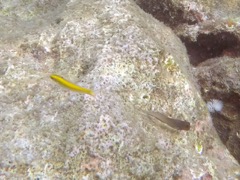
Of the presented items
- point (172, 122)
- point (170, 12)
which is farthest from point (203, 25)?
point (172, 122)

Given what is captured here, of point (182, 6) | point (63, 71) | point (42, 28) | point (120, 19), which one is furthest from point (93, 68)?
point (182, 6)

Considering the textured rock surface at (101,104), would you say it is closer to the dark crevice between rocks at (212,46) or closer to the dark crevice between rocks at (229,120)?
the dark crevice between rocks at (229,120)

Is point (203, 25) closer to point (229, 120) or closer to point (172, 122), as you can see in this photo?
point (229, 120)

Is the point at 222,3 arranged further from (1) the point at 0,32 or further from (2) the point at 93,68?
(1) the point at 0,32

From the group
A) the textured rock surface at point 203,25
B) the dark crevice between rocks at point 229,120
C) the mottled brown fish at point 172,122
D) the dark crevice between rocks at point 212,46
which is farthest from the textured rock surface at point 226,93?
the mottled brown fish at point 172,122

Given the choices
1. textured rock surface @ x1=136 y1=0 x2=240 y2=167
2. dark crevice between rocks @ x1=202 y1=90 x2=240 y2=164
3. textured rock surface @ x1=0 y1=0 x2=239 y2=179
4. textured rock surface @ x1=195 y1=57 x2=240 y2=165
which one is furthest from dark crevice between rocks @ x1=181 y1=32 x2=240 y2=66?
textured rock surface @ x1=0 y1=0 x2=239 y2=179

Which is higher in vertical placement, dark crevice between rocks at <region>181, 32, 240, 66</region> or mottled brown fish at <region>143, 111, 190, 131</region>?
mottled brown fish at <region>143, 111, 190, 131</region>

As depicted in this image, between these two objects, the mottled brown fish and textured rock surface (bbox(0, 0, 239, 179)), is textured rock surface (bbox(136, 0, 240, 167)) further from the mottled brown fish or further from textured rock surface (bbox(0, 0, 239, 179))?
the mottled brown fish
